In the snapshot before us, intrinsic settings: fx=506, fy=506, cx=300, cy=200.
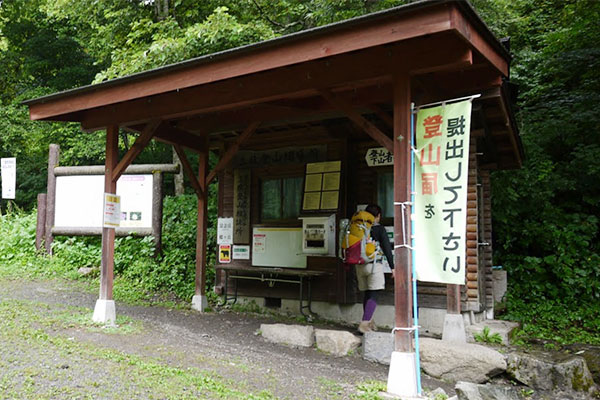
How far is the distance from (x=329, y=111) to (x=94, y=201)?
6.72 m

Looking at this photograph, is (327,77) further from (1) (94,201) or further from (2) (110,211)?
(1) (94,201)

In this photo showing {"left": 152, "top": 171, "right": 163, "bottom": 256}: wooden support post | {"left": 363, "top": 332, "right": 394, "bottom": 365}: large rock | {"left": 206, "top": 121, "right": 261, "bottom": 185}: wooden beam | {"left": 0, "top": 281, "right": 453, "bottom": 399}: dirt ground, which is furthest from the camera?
{"left": 152, "top": 171, "right": 163, "bottom": 256}: wooden support post

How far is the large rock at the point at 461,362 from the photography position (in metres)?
5.77

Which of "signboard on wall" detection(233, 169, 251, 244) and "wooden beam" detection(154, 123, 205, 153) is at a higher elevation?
"wooden beam" detection(154, 123, 205, 153)

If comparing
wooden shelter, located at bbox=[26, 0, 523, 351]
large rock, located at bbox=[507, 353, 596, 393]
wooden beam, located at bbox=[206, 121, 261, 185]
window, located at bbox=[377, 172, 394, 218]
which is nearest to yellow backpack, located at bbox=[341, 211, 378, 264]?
wooden shelter, located at bbox=[26, 0, 523, 351]

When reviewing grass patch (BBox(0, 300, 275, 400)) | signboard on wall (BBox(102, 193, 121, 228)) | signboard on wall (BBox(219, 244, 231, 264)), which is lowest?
grass patch (BBox(0, 300, 275, 400))

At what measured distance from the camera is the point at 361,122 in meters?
5.83

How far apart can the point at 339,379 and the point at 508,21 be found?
11.3 metres

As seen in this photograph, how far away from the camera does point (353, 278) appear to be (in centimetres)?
891

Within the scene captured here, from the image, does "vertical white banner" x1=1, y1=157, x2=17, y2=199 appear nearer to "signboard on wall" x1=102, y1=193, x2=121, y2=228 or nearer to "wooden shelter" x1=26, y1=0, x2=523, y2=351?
"wooden shelter" x1=26, y1=0, x2=523, y2=351

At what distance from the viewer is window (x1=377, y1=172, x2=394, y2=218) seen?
8.81 m

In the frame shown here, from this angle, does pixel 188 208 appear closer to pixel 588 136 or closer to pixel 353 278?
pixel 353 278

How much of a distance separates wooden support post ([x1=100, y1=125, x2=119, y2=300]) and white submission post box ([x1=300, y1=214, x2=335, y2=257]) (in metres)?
3.33

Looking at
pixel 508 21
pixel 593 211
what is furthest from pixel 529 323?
pixel 508 21
